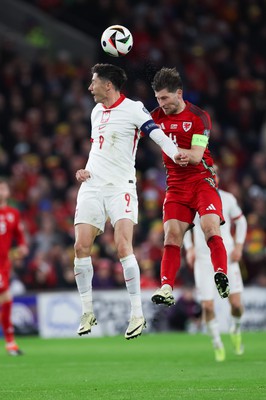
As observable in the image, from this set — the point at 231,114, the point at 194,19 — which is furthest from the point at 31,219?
the point at 194,19

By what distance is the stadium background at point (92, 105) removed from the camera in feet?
72.6

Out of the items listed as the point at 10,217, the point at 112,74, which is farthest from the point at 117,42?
the point at 10,217

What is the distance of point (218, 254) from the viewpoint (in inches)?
440

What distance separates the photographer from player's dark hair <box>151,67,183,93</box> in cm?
1143

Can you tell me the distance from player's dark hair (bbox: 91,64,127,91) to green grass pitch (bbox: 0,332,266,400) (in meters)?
3.33

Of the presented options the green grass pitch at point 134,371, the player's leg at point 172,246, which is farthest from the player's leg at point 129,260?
the green grass pitch at point 134,371

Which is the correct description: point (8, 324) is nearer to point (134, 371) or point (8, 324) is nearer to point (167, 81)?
point (134, 371)

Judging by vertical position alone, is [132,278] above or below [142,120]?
below

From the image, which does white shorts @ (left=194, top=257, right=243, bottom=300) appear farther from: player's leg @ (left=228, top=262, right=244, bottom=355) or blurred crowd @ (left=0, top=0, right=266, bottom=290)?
blurred crowd @ (left=0, top=0, right=266, bottom=290)

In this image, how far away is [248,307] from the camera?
22047 millimetres

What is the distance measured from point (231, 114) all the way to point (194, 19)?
3374 millimetres

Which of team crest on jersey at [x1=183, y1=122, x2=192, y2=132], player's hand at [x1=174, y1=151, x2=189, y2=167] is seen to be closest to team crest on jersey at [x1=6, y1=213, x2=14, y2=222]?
team crest on jersey at [x1=183, y1=122, x2=192, y2=132]

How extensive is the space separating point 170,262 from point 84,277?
989 mm

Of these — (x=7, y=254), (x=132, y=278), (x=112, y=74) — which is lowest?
(x=132, y=278)
